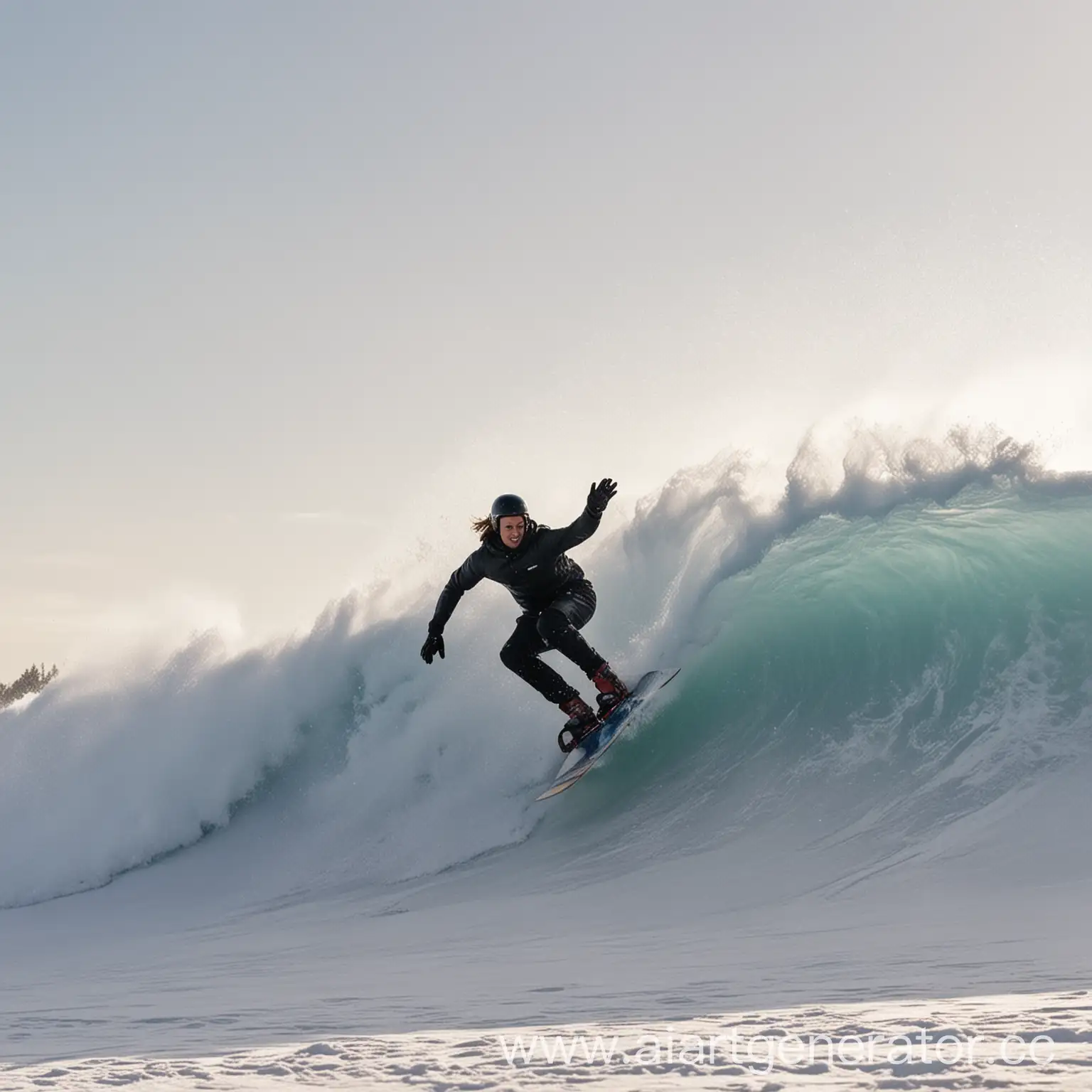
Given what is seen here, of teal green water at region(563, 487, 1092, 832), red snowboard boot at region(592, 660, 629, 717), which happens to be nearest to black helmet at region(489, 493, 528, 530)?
red snowboard boot at region(592, 660, 629, 717)

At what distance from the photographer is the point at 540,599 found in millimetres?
7656

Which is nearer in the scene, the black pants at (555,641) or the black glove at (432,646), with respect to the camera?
the black pants at (555,641)

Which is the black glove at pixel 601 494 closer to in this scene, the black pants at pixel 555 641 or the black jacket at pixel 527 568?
the black jacket at pixel 527 568

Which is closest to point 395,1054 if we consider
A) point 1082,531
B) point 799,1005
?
point 799,1005

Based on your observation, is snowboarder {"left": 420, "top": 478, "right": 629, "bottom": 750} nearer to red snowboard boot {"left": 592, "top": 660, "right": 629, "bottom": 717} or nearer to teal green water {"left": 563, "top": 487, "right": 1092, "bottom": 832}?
red snowboard boot {"left": 592, "top": 660, "right": 629, "bottom": 717}

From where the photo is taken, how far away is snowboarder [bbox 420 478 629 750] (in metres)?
7.24

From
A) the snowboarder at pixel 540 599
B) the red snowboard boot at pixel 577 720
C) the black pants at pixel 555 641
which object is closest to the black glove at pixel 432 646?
the snowboarder at pixel 540 599

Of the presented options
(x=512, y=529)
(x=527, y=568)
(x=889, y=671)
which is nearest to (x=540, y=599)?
(x=527, y=568)

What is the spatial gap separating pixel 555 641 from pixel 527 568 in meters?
0.52

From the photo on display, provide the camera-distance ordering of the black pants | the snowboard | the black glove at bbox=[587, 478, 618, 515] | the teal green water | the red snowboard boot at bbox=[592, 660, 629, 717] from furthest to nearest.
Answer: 1. the teal green water
2. the snowboard
3. the red snowboard boot at bbox=[592, 660, 629, 717]
4. the black pants
5. the black glove at bbox=[587, 478, 618, 515]

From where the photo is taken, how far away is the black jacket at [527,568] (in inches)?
289

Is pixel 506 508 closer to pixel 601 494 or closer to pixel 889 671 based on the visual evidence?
pixel 601 494

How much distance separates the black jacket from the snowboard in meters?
0.91

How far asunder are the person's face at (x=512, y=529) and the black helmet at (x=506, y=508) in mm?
22
